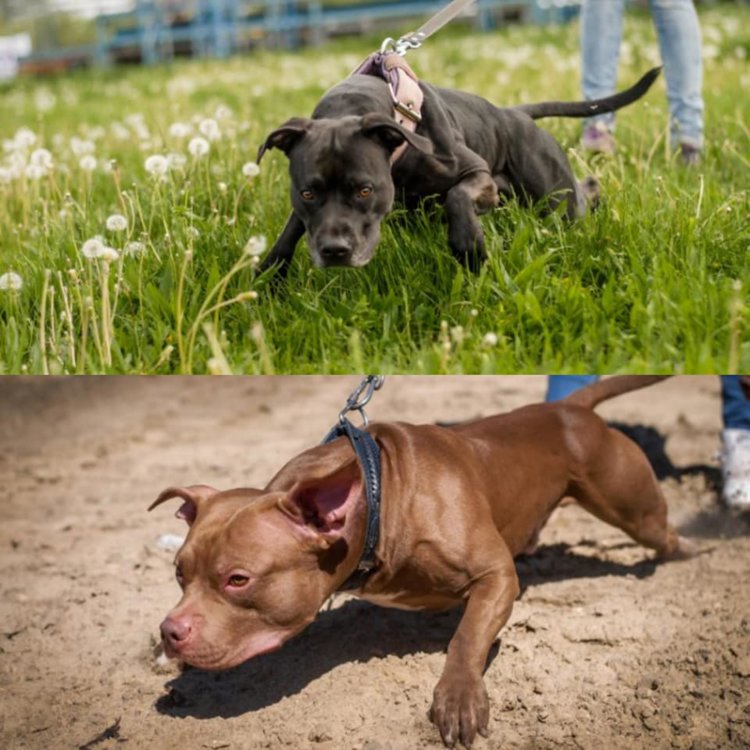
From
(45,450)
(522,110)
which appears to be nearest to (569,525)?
(522,110)

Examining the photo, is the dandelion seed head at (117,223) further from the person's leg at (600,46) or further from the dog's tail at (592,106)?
the person's leg at (600,46)

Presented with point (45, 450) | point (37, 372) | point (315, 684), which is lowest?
point (45, 450)

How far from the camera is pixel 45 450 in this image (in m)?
5.27

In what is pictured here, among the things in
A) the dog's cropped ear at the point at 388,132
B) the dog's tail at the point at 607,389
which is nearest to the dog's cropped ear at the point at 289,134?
the dog's cropped ear at the point at 388,132

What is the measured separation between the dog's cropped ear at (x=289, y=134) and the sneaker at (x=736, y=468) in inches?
87.0

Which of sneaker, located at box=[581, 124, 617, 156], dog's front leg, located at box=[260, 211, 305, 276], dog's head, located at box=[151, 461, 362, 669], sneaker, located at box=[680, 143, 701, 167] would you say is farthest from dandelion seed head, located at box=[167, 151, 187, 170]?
sneaker, located at box=[680, 143, 701, 167]

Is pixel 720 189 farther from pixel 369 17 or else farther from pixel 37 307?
pixel 369 17

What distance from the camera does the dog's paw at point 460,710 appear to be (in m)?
2.66

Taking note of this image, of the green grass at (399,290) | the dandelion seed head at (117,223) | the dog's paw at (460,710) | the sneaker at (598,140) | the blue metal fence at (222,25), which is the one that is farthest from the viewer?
the blue metal fence at (222,25)

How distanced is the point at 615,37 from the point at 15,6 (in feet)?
70.2

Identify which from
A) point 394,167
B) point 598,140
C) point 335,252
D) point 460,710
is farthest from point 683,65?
point 460,710

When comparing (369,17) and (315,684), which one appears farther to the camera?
(369,17)

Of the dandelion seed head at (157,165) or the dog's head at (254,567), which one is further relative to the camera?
the dandelion seed head at (157,165)

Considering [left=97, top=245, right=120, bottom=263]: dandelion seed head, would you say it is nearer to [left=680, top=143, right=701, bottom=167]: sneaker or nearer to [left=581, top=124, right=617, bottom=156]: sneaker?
[left=581, top=124, right=617, bottom=156]: sneaker
